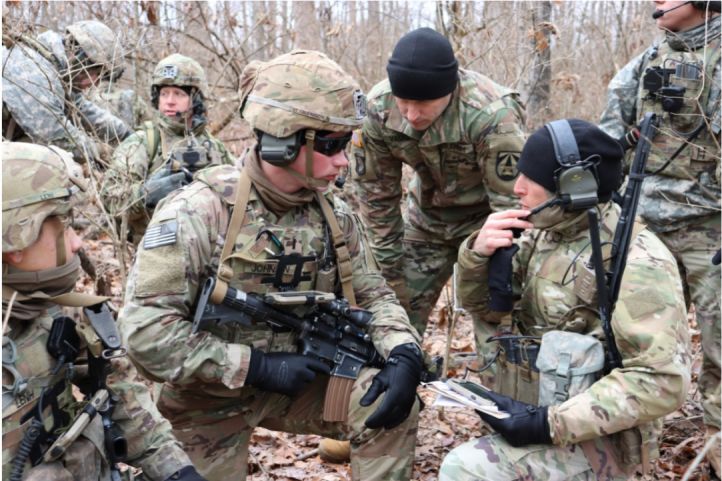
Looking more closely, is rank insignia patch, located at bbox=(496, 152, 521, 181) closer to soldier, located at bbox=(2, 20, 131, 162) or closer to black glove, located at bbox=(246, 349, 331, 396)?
black glove, located at bbox=(246, 349, 331, 396)

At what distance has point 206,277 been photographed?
11.0ft

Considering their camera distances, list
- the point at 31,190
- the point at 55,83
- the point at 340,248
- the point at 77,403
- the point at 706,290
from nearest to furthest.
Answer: the point at 31,190, the point at 77,403, the point at 340,248, the point at 706,290, the point at 55,83

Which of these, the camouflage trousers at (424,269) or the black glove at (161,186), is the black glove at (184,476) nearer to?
the camouflage trousers at (424,269)

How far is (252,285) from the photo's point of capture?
3383mm

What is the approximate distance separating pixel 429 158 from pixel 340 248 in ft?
4.17

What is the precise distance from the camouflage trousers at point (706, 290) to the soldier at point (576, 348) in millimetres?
1550

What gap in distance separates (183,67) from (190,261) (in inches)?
138

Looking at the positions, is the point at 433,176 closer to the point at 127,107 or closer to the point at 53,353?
the point at 53,353

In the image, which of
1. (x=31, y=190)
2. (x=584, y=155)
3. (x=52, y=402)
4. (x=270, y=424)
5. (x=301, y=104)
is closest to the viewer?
(x=31, y=190)

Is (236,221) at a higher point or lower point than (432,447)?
higher

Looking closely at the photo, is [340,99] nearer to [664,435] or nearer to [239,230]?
[239,230]

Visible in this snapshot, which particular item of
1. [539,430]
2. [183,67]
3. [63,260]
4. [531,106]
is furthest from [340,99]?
[531,106]

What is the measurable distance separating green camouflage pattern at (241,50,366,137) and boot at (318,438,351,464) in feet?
6.20

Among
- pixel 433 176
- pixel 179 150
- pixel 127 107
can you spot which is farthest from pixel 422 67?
pixel 127 107
